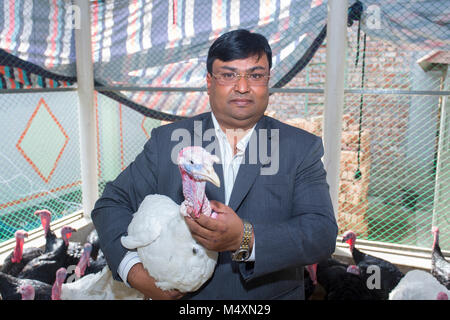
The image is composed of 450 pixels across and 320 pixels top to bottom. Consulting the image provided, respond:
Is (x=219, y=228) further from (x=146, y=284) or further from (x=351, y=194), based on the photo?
(x=351, y=194)

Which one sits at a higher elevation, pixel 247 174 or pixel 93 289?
pixel 247 174

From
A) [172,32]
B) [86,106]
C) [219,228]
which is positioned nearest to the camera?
[219,228]

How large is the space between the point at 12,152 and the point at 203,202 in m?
4.09

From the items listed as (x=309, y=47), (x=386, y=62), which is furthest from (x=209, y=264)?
(x=386, y=62)

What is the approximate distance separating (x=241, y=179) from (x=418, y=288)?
2051 millimetres

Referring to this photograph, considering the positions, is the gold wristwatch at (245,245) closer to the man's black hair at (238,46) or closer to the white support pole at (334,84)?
the man's black hair at (238,46)

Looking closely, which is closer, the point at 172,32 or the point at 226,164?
the point at 226,164

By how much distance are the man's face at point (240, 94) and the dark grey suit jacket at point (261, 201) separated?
90 millimetres

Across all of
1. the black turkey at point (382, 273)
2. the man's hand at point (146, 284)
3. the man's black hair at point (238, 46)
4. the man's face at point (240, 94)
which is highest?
the man's black hair at point (238, 46)

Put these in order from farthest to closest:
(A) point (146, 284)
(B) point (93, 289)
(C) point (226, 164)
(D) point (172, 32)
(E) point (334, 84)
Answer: (D) point (172, 32), (E) point (334, 84), (B) point (93, 289), (C) point (226, 164), (A) point (146, 284)

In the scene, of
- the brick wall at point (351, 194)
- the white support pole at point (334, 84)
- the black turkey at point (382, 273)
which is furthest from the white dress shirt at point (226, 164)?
the brick wall at point (351, 194)

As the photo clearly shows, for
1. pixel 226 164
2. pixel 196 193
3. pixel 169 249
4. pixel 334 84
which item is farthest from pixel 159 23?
pixel 196 193

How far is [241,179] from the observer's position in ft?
4.21

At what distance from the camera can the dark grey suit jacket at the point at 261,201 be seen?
1126 mm
